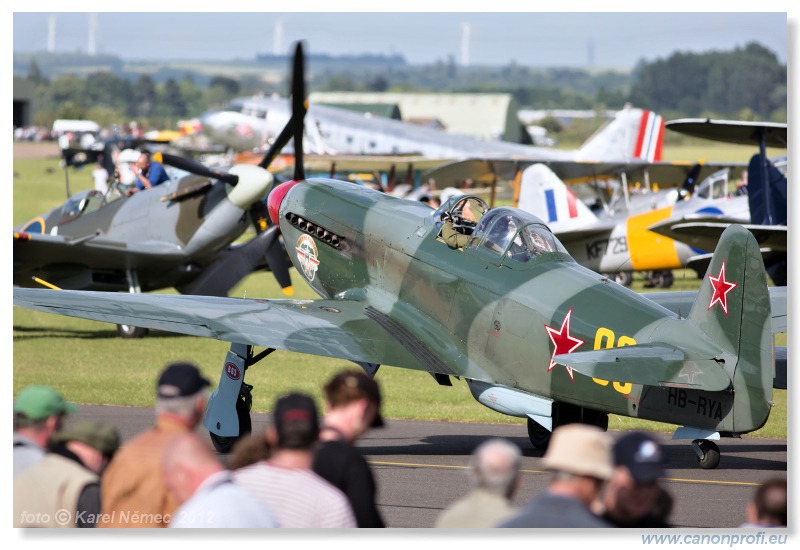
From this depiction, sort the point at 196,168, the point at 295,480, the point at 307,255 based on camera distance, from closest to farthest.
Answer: the point at 295,480 → the point at 307,255 → the point at 196,168

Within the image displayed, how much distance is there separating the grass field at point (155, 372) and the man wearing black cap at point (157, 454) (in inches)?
242

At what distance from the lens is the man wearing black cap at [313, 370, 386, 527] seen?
18.1 ft

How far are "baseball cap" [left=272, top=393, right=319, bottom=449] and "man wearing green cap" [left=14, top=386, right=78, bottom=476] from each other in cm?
122

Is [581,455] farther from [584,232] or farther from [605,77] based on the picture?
[584,232]

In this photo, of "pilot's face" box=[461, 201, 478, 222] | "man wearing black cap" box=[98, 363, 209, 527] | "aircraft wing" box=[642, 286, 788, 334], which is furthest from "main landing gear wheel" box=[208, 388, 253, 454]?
"man wearing black cap" box=[98, 363, 209, 527]

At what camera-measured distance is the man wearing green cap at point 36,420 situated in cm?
585

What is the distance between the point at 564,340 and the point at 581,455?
4.54 metres

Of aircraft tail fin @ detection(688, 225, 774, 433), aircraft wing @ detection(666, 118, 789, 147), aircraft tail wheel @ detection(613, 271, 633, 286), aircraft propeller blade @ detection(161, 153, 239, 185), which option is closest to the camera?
aircraft tail fin @ detection(688, 225, 774, 433)

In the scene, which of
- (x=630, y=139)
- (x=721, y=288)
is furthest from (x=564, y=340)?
(x=630, y=139)

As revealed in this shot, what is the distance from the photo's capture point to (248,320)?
1051 centimetres

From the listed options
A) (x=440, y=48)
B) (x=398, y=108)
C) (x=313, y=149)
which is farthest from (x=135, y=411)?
(x=398, y=108)

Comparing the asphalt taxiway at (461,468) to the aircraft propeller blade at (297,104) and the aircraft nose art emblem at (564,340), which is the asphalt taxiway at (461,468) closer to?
the aircraft nose art emblem at (564,340)

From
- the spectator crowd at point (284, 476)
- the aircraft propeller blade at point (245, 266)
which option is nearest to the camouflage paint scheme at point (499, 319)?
the spectator crowd at point (284, 476)

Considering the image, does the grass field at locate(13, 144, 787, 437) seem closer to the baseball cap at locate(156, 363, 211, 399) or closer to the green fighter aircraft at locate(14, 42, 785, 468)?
the green fighter aircraft at locate(14, 42, 785, 468)
